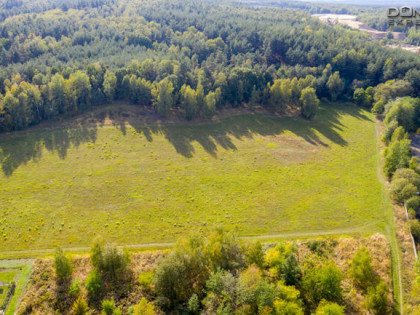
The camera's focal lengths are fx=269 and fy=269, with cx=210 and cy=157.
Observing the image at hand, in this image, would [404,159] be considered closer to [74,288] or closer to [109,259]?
[109,259]

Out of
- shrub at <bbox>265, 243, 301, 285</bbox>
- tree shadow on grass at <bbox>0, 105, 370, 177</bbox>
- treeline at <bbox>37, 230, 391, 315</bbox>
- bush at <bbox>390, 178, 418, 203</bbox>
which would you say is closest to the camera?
treeline at <bbox>37, 230, 391, 315</bbox>

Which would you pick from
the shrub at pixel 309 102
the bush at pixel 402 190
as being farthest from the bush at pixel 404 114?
the bush at pixel 402 190

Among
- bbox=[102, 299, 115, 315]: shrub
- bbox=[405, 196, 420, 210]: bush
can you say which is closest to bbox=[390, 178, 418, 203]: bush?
bbox=[405, 196, 420, 210]: bush

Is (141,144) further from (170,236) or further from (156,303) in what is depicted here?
(156,303)

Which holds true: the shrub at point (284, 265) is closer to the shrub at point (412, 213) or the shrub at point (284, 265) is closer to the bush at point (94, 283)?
the bush at point (94, 283)

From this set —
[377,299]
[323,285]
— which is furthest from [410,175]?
[323,285]

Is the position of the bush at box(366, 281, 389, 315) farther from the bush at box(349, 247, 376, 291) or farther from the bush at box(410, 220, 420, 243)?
the bush at box(410, 220, 420, 243)

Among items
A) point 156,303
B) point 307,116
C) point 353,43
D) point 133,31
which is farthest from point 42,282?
point 353,43
